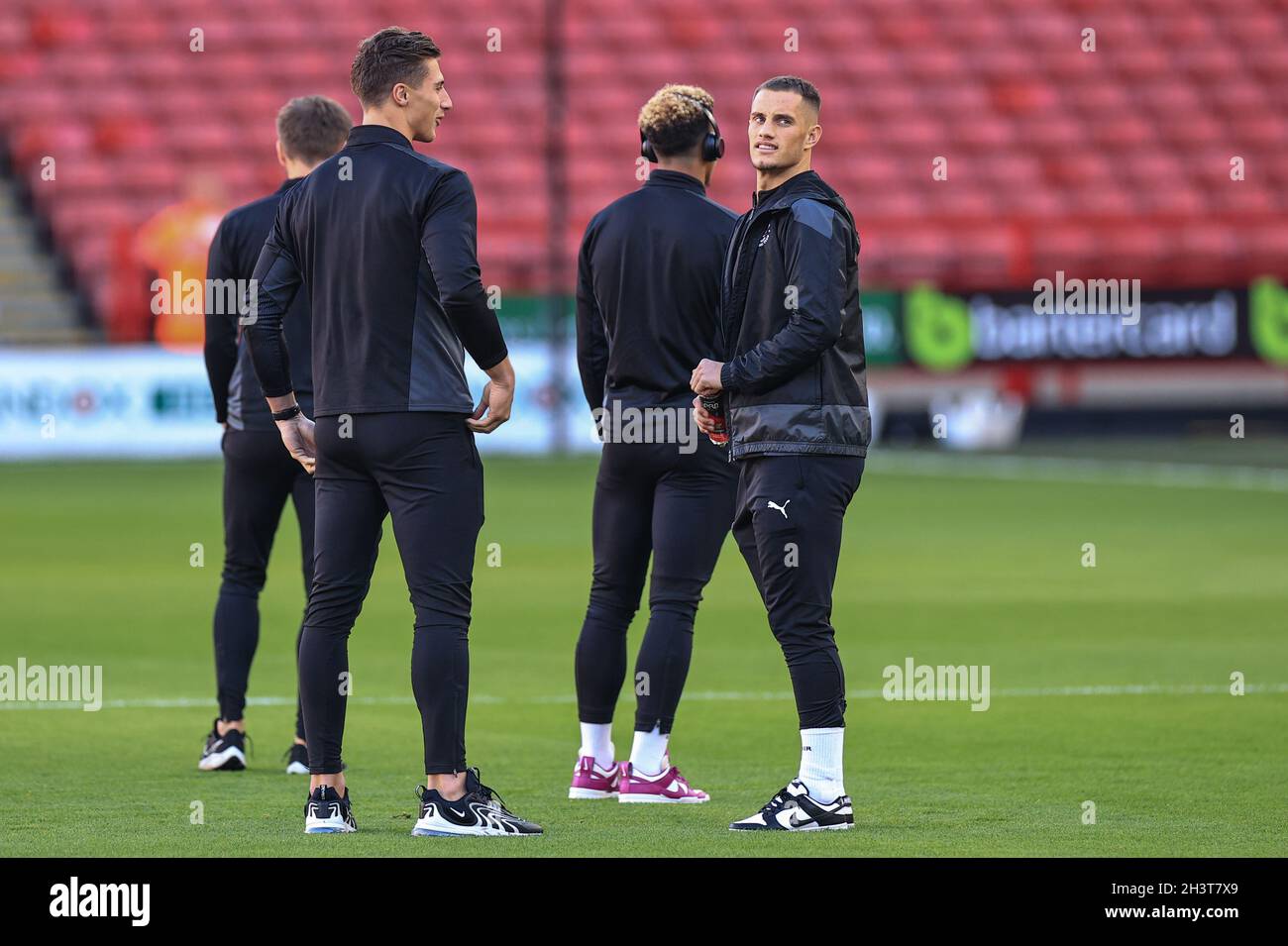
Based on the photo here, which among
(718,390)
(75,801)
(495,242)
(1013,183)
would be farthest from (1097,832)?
(1013,183)

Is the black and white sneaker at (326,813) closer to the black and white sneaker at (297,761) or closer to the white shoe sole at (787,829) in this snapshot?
the white shoe sole at (787,829)

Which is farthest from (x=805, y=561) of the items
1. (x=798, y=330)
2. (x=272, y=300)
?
(x=272, y=300)

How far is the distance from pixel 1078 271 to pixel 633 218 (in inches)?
826

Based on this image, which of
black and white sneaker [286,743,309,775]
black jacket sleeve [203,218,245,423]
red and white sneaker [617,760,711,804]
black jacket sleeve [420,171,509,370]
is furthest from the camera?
black jacket sleeve [203,218,245,423]

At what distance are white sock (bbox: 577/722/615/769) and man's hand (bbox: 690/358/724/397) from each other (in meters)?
1.23

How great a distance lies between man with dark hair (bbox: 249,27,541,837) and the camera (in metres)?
5.87

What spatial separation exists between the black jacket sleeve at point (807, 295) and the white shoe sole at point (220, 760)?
2397mm

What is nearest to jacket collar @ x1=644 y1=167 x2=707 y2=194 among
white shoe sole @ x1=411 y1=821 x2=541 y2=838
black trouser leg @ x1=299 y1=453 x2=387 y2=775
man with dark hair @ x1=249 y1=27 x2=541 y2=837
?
man with dark hair @ x1=249 y1=27 x2=541 y2=837

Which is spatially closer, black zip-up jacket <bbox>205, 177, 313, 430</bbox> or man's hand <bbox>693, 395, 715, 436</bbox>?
man's hand <bbox>693, 395, 715, 436</bbox>

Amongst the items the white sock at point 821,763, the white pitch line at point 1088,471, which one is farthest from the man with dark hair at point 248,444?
the white pitch line at point 1088,471

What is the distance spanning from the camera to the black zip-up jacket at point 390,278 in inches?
229

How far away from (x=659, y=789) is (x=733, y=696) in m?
2.44

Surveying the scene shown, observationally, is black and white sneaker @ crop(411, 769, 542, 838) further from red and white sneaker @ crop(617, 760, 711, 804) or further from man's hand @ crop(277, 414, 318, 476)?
man's hand @ crop(277, 414, 318, 476)
